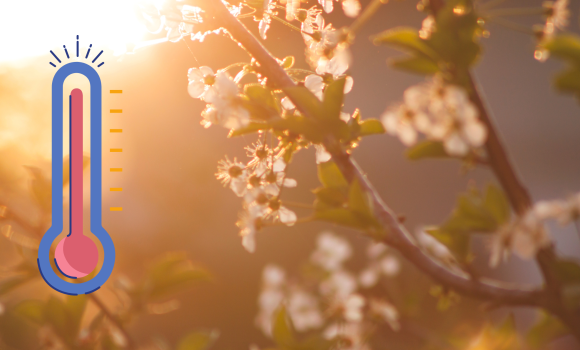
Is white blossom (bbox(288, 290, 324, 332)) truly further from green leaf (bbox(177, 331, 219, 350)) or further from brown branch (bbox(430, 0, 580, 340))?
brown branch (bbox(430, 0, 580, 340))

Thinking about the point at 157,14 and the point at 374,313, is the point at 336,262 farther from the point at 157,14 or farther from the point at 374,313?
the point at 157,14

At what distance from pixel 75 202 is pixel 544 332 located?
35.6 inches

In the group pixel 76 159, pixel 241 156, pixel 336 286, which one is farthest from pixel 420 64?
pixel 241 156

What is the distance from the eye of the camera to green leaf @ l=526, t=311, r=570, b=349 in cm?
52

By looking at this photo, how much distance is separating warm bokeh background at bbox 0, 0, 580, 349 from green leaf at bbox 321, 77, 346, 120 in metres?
1.93

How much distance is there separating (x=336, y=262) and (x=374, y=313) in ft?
1.07

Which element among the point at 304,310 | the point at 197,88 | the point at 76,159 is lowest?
the point at 304,310

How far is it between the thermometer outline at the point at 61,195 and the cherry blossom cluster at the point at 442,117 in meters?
0.72

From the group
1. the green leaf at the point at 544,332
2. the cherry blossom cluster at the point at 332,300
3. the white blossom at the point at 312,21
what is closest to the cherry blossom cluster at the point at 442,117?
the white blossom at the point at 312,21

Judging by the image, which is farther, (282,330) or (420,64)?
(282,330)

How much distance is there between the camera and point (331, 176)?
0.47 m

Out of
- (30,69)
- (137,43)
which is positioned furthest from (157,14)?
(30,69)

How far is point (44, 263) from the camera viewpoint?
844mm

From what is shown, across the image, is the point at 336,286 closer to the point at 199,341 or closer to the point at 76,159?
the point at 199,341
